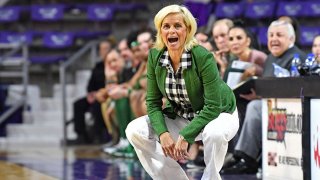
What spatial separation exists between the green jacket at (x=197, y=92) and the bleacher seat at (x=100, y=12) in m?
9.96

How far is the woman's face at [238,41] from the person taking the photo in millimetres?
7395

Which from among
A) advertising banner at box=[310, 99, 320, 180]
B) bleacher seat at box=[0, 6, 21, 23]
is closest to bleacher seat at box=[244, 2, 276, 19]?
bleacher seat at box=[0, 6, 21, 23]

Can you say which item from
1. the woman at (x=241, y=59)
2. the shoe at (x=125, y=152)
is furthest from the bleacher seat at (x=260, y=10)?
the woman at (x=241, y=59)

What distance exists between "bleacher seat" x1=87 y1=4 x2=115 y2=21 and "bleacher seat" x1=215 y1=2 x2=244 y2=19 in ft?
7.29

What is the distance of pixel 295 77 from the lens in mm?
5738

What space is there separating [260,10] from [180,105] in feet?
28.1

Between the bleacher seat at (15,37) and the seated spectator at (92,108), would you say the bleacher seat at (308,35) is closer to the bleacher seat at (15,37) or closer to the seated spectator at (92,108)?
the seated spectator at (92,108)

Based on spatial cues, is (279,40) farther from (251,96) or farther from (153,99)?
(153,99)

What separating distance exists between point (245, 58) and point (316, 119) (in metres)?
2.12

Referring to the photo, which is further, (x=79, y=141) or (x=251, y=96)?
(x=79, y=141)

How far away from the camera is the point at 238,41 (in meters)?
7.39

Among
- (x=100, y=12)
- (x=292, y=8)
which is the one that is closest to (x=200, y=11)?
(x=292, y=8)

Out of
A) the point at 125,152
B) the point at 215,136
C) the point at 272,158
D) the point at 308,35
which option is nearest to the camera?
the point at 215,136

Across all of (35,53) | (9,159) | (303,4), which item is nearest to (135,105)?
(9,159)
